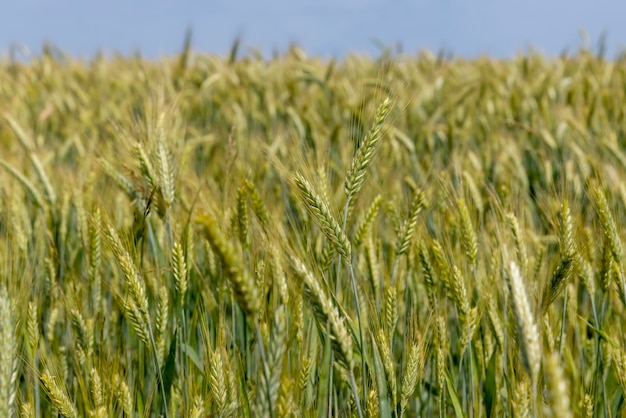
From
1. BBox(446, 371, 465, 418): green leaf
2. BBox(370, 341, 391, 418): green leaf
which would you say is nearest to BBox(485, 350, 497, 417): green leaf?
BBox(446, 371, 465, 418): green leaf

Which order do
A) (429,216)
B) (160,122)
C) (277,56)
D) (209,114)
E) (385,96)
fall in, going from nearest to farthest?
(385,96), (160,122), (429,216), (209,114), (277,56)

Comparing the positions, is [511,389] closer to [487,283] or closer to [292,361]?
[487,283]

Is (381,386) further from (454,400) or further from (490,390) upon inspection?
(490,390)

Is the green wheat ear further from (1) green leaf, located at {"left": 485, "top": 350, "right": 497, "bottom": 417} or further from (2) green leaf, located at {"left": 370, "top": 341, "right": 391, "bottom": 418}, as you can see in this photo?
(1) green leaf, located at {"left": 485, "top": 350, "right": 497, "bottom": 417}

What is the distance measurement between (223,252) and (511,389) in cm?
72

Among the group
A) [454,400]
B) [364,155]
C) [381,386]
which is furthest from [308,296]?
[454,400]

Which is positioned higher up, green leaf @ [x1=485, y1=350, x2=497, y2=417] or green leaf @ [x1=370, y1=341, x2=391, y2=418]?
green leaf @ [x1=485, y1=350, x2=497, y2=417]

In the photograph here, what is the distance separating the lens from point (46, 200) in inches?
84.4

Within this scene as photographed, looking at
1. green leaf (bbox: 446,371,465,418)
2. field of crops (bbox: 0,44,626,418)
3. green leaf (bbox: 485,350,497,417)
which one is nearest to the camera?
field of crops (bbox: 0,44,626,418)

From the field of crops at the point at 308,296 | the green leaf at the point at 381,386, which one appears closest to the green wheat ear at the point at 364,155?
the field of crops at the point at 308,296

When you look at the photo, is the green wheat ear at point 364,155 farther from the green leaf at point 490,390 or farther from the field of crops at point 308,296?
the green leaf at point 490,390

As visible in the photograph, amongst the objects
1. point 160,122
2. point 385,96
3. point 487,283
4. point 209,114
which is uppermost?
point 209,114

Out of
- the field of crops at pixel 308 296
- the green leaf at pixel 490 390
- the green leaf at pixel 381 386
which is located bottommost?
the green leaf at pixel 381 386

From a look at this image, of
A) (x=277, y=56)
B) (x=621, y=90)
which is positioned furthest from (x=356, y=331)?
(x=277, y=56)
